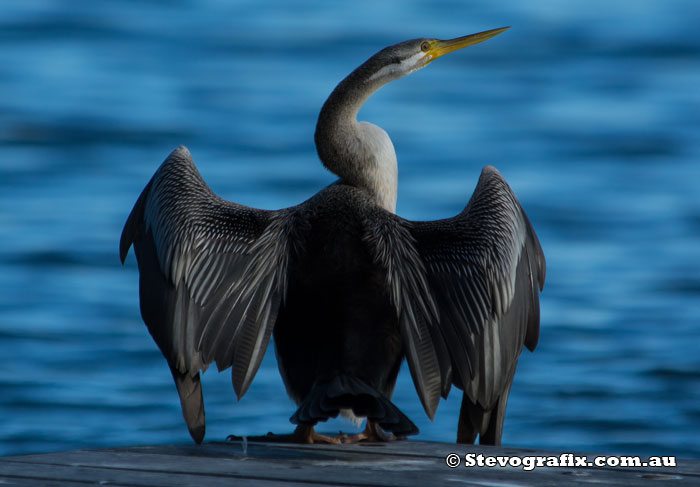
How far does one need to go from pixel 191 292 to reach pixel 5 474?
1.11 metres

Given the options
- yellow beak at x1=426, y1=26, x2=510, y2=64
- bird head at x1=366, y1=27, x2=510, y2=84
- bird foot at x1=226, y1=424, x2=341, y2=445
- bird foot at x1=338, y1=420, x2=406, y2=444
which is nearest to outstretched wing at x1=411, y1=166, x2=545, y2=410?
bird foot at x1=338, y1=420, x2=406, y2=444

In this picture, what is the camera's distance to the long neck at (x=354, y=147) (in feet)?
15.3

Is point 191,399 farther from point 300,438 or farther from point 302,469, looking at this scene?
point 302,469

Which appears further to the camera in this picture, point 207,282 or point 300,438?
point 207,282

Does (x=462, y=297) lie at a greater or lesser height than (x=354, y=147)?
lesser

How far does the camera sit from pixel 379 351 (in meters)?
3.93


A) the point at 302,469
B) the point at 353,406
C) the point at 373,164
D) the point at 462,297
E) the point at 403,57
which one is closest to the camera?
the point at 302,469

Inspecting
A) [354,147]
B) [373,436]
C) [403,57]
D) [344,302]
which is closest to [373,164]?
[354,147]

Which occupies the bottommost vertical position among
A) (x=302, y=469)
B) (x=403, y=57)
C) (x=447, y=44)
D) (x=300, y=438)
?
(x=302, y=469)

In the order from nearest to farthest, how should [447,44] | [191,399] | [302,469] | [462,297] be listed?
[302,469]
[191,399]
[462,297]
[447,44]

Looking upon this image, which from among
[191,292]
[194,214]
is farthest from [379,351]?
[194,214]

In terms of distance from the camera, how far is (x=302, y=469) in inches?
125

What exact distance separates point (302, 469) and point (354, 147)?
181 cm

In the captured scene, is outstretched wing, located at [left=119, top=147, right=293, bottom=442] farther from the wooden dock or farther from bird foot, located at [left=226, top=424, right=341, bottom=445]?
the wooden dock
